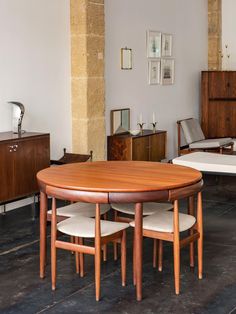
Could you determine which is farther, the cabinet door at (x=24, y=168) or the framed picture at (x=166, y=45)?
the framed picture at (x=166, y=45)

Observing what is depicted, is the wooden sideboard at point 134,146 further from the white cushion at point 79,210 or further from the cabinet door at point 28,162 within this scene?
the white cushion at point 79,210

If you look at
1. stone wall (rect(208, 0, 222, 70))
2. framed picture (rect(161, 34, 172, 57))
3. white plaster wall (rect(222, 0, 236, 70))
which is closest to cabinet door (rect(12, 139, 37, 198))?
framed picture (rect(161, 34, 172, 57))

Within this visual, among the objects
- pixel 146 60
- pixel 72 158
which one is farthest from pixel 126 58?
pixel 72 158

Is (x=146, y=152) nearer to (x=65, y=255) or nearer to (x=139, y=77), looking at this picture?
(x=139, y=77)

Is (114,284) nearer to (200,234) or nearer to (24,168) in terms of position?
(200,234)

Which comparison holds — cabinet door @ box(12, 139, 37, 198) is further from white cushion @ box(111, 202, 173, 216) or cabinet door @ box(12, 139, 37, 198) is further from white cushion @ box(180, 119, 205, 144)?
white cushion @ box(180, 119, 205, 144)

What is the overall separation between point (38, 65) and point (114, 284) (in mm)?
3550

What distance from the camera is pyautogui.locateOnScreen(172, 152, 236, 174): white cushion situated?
6.68m

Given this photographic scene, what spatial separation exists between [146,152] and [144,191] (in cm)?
445

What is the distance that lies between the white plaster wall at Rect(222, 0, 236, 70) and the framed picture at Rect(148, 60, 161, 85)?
2145 mm

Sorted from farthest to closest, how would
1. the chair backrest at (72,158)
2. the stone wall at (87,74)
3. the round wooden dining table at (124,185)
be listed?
the stone wall at (87,74) → the chair backrest at (72,158) → the round wooden dining table at (124,185)

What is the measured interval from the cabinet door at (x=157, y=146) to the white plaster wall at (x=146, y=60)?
53 cm

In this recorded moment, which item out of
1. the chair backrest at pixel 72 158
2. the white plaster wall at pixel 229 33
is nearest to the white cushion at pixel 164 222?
the chair backrest at pixel 72 158

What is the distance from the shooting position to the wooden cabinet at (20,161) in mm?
5906
